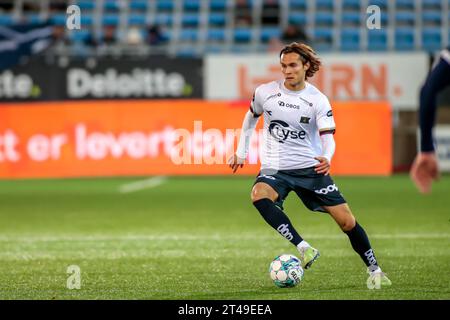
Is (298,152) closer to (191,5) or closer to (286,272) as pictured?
(286,272)

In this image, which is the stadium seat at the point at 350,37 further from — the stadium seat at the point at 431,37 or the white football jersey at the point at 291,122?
the white football jersey at the point at 291,122

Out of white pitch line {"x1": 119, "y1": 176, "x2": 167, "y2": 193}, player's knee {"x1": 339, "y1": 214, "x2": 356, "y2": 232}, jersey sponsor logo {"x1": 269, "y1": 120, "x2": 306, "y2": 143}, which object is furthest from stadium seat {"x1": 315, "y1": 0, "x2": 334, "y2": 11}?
player's knee {"x1": 339, "y1": 214, "x2": 356, "y2": 232}

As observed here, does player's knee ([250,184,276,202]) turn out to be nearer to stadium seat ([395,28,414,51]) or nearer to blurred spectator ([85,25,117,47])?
blurred spectator ([85,25,117,47])

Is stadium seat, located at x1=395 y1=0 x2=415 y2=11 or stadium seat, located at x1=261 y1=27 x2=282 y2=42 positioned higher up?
stadium seat, located at x1=395 y1=0 x2=415 y2=11

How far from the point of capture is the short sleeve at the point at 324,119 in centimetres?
910

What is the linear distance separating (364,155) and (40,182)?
6753 mm

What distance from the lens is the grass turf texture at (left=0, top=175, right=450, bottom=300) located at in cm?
895

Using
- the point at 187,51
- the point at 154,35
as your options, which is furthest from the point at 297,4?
the point at 154,35

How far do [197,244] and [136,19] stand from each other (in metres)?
16.8

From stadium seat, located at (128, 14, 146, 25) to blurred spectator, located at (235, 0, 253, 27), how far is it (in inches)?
96.5

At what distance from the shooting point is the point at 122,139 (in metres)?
23.4

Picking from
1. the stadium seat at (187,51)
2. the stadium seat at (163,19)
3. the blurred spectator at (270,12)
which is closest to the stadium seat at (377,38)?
the blurred spectator at (270,12)

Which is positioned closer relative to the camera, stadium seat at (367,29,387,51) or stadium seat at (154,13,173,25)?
stadium seat at (367,29,387,51)
